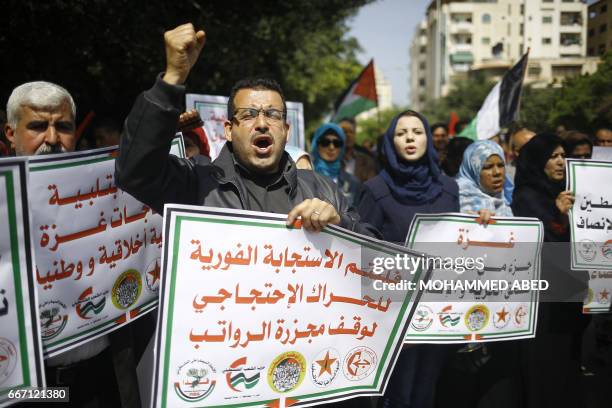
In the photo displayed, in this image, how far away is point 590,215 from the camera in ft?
11.4

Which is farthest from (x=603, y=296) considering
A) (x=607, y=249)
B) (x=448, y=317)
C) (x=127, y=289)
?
(x=127, y=289)

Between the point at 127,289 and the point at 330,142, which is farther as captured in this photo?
the point at 330,142

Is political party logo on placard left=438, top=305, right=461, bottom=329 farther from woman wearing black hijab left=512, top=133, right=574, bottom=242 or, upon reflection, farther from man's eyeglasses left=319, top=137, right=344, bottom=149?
man's eyeglasses left=319, top=137, right=344, bottom=149

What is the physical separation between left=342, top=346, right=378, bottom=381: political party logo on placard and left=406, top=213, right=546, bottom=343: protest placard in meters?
0.90

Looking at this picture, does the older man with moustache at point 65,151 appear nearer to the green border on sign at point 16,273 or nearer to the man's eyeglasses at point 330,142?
the green border on sign at point 16,273

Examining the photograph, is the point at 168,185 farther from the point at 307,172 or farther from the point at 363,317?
the point at 363,317

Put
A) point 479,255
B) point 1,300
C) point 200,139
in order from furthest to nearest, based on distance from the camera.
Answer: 1. point 200,139
2. point 479,255
3. point 1,300

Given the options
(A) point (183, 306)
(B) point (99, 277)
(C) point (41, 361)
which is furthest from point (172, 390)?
(B) point (99, 277)

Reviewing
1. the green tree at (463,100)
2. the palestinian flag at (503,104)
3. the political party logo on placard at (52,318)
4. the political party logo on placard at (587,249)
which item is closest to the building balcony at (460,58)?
the green tree at (463,100)

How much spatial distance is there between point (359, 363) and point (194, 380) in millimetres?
665

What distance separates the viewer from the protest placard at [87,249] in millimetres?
2010

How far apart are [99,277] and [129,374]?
40cm

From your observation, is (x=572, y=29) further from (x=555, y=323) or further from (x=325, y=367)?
(x=325, y=367)

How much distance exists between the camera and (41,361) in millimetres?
1836
